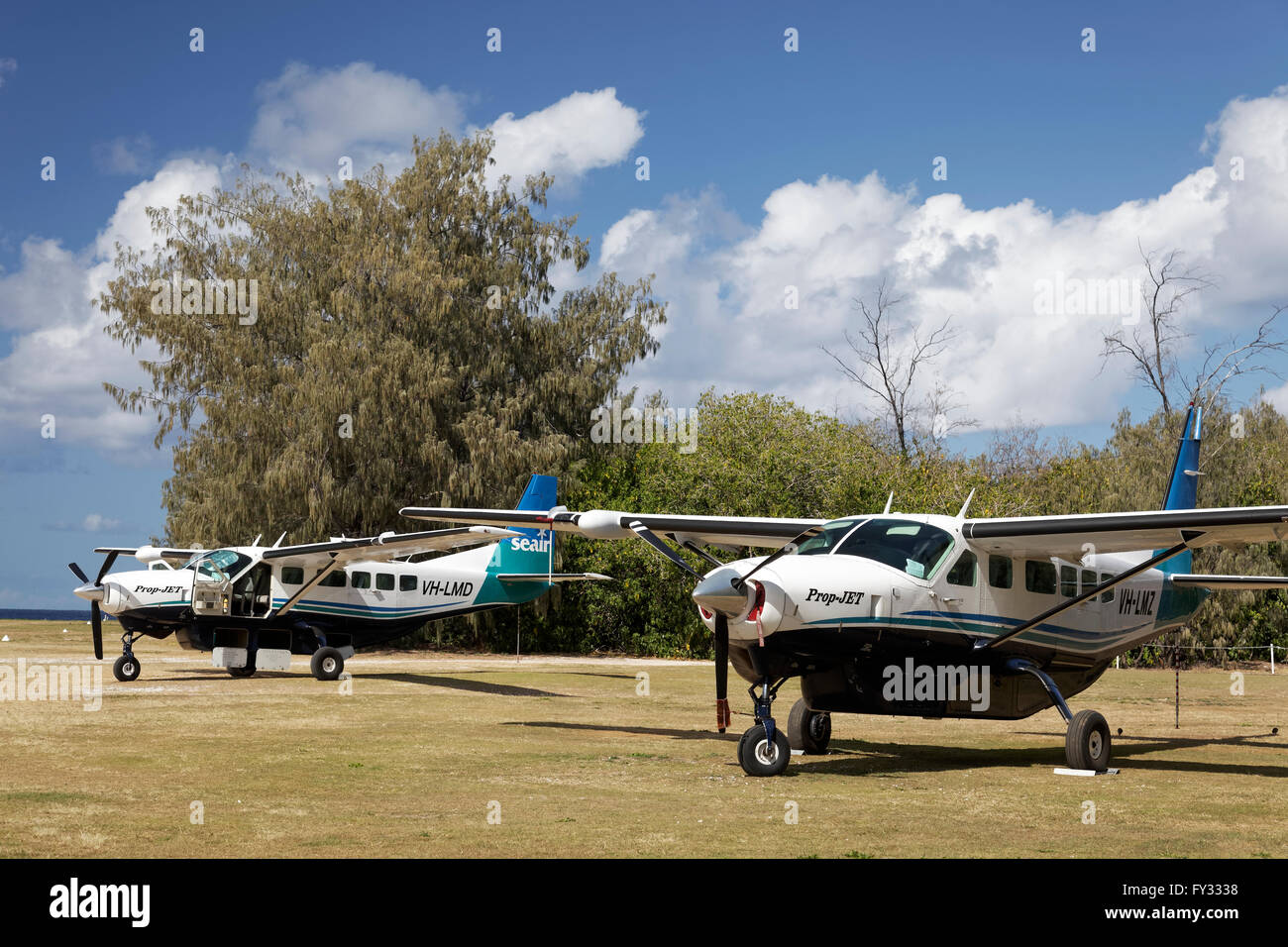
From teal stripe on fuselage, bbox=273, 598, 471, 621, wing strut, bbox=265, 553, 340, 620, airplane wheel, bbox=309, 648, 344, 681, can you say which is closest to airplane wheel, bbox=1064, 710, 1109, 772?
wing strut, bbox=265, 553, 340, 620

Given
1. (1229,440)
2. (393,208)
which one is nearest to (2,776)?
(393,208)

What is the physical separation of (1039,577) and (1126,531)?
5.47ft

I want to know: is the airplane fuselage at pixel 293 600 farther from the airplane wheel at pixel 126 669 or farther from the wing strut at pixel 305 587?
the airplane wheel at pixel 126 669

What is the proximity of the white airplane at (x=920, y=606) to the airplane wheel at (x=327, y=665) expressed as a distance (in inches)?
455

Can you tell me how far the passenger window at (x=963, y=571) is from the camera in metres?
12.3

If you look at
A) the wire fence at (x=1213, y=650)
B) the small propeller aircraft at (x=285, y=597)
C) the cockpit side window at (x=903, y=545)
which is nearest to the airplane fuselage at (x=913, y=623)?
the cockpit side window at (x=903, y=545)

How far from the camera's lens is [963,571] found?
40.9 feet

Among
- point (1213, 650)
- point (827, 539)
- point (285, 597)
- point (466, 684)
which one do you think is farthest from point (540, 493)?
point (1213, 650)

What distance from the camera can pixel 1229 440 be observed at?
127 feet

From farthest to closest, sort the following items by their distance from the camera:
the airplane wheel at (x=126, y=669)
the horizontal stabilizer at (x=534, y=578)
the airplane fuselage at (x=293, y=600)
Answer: the horizontal stabilizer at (x=534, y=578), the airplane fuselage at (x=293, y=600), the airplane wheel at (x=126, y=669)

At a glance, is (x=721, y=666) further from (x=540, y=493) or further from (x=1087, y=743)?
(x=540, y=493)

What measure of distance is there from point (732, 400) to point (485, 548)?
503 inches

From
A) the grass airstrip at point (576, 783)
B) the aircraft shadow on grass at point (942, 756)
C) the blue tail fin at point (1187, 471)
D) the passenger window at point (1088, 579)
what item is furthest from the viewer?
the blue tail fin at point (1187, 471)

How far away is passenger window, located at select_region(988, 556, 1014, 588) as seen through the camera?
12789 mm
